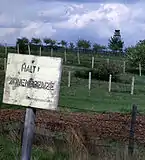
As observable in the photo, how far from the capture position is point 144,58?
45438 mm

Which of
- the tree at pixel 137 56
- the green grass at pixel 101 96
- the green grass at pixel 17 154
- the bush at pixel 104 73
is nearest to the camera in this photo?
the green grass at pixel 17 154

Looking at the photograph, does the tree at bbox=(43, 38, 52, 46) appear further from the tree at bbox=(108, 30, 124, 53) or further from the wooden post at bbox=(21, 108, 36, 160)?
the wooden post at bbox=(21, 108, 36, 160)

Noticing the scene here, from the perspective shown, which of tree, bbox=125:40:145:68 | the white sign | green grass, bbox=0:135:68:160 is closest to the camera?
the white sign

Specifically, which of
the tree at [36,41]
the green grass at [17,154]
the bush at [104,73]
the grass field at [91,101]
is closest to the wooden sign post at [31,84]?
the green grass at [17,154]

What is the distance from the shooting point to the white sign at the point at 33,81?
193 inches

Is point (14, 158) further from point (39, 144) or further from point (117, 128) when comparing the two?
point (117, 128)

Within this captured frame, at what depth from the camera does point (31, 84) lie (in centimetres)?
504

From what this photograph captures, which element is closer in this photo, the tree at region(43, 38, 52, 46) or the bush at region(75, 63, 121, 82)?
the bush at region(75, 63, 121, 82)

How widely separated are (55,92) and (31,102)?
1.02 ft

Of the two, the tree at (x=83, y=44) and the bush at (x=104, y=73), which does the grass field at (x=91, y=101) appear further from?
the tree at (x=83, y=44)

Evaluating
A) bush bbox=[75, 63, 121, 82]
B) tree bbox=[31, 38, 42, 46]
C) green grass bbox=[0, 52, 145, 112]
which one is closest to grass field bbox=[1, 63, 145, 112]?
green grass bbox=[0, 52, 145, 112]

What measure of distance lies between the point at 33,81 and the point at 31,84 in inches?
1.6

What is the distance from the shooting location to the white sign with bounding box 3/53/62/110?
4.91 m

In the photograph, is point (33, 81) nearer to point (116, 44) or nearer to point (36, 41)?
point (36, 41)
